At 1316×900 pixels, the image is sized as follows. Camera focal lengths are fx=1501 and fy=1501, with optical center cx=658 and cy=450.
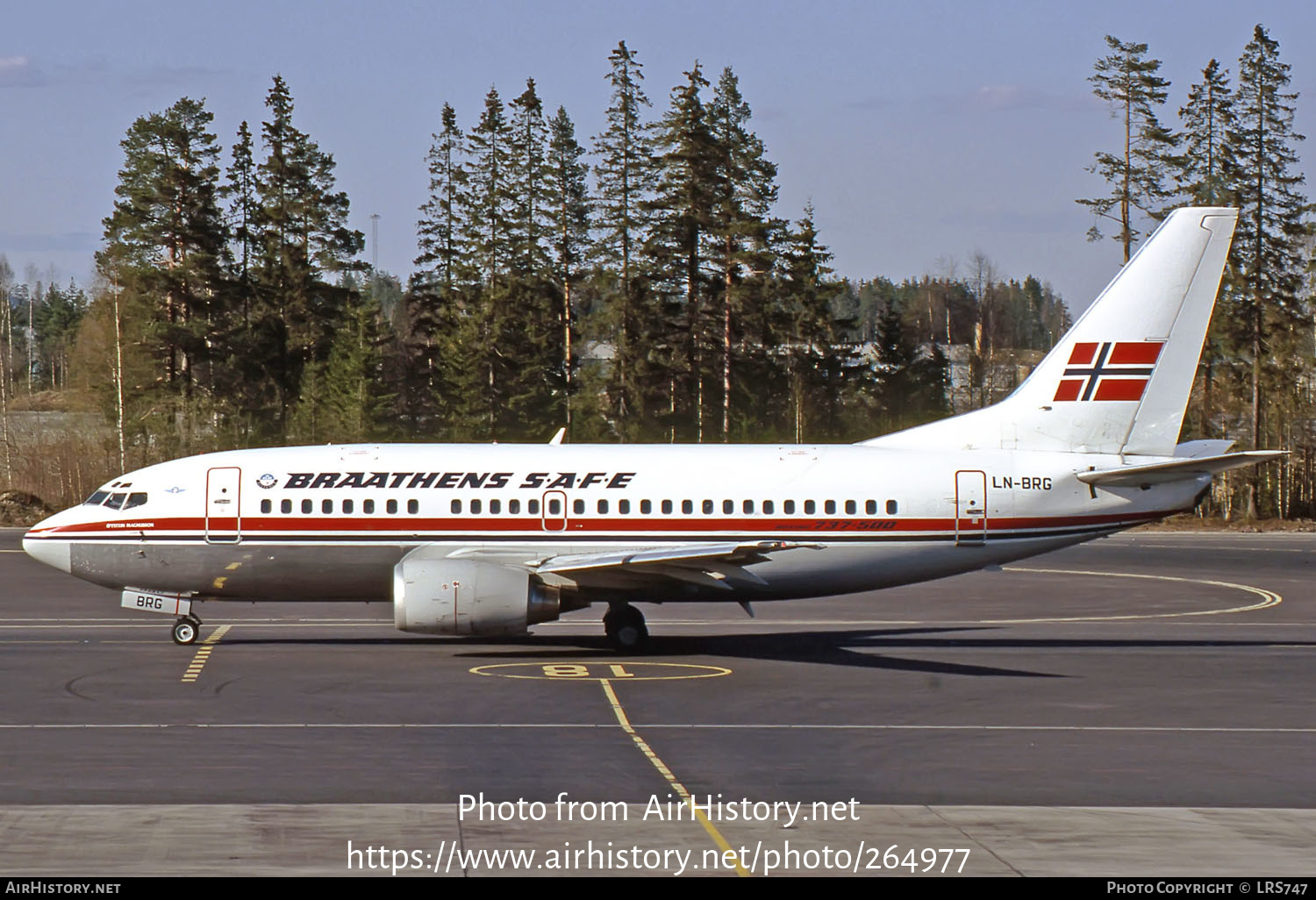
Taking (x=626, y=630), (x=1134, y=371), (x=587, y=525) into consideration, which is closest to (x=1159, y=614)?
(x=1134, y=371)

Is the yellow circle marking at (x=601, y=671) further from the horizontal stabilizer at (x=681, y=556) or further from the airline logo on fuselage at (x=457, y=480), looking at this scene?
the airline logo on fuselage at (x=457, y=480)

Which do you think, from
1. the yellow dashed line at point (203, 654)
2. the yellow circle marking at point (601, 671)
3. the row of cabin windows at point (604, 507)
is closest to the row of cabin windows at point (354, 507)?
the row of cabin windows at point (604, 507)

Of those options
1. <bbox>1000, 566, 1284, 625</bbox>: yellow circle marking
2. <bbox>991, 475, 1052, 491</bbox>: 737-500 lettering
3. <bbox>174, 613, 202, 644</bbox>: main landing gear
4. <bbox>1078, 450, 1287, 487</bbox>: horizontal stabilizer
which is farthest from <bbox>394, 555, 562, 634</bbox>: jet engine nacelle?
<bbox>1000, 566, 1284, 625</bbox>: yellow circle marking

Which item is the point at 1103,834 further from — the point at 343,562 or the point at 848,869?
the point at 343,562

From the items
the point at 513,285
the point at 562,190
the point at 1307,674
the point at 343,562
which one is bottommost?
the point at 1307,674

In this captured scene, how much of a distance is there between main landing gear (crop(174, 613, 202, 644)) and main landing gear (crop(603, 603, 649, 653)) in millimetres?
8760

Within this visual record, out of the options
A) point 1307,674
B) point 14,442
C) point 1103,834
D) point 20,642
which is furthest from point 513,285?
point 1103,834

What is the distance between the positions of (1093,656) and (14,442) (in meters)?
74.3

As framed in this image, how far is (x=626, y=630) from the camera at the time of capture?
31578mm

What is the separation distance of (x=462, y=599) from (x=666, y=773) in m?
10.5

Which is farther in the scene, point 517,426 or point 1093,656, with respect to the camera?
point 517,426

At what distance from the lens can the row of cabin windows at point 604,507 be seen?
31031mm

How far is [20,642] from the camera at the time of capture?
3212cm
